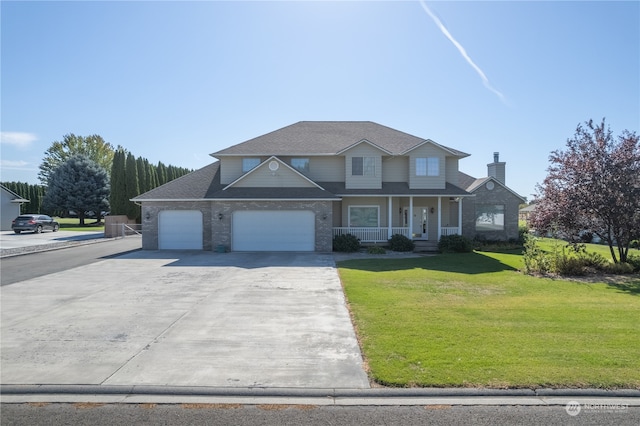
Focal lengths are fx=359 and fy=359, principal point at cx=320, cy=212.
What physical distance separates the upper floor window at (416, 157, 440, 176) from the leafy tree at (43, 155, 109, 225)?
41.2 m

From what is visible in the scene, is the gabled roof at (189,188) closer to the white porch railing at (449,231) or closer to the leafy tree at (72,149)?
the white porch railing at (449,231)

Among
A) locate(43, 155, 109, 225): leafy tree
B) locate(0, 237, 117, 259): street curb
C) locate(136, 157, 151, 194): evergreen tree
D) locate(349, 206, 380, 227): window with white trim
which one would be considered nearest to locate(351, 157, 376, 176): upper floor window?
locate(349, 206, 380, 227): window with white trim

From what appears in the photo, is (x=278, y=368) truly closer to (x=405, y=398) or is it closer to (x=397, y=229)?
(x=405, y=398)

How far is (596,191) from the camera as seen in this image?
13781 mm

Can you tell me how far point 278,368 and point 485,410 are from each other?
2770 mm

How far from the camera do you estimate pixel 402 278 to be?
12203mm

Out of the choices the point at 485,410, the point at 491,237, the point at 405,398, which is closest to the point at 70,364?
the point at 405,398

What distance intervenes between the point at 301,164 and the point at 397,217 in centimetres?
694

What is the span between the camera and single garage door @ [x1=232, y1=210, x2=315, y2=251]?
1975 cm

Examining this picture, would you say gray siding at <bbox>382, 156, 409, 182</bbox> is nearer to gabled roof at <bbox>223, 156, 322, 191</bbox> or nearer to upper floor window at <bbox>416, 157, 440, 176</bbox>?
upper floor window at <bbox>416, 157, 440, 176</bbox>

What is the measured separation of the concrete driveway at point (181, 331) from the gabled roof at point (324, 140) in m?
11.3

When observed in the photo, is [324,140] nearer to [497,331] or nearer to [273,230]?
[273,230]

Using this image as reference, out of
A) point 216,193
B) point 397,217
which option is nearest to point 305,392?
point 216,193

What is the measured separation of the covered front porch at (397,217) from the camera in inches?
838
